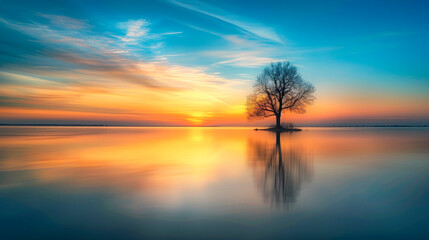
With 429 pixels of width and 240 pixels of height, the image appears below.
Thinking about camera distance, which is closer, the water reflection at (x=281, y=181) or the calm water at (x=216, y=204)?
the calm water at (x=216, y=204)

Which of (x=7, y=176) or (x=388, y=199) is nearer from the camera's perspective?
(x=388, y=199)

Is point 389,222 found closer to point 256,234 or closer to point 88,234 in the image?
point 256,234

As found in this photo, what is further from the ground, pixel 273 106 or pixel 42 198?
pixel 273 106

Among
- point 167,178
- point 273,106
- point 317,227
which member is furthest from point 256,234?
point 273,106

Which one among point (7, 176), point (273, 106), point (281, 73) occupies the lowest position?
point (7, 176)

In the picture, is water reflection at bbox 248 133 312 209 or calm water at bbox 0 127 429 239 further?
water reflection at bbox 248 133 312 209

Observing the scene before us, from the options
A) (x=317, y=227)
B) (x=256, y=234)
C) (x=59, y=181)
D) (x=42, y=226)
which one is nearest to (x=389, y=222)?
(x=317, y=227)

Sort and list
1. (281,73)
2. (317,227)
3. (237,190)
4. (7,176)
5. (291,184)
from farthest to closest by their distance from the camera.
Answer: (281,73) → (7,176) → (291,184) → (237,190) → (317,227)

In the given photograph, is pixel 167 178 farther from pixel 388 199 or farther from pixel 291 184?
pixel 388 199

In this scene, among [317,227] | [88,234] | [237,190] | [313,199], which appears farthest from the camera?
[237,190]

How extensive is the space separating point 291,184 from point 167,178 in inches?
134

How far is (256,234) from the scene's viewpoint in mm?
3410

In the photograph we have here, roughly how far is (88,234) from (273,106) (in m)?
41.0

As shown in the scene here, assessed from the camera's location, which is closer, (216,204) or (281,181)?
(216,204)
